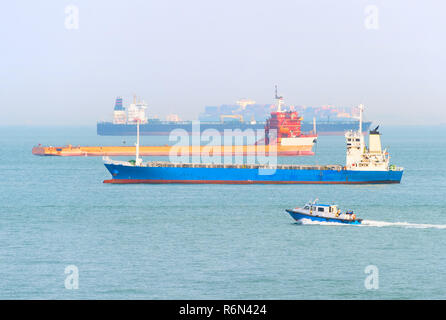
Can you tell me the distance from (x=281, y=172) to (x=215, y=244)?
124 feet

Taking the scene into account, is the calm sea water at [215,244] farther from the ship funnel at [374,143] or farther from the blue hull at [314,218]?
the ship funnel at [374,143]

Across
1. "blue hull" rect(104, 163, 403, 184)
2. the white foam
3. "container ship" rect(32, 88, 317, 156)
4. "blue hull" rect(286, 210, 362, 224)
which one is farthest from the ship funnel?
"container ship" rect(32, 88, 317, 156)

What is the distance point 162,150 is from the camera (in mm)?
143625

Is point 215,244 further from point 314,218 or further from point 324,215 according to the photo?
point 324,215

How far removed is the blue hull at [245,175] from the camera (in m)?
82.4

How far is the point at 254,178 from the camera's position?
83438 millimetres

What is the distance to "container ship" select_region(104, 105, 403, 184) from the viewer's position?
269ft

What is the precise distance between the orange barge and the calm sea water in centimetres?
6255

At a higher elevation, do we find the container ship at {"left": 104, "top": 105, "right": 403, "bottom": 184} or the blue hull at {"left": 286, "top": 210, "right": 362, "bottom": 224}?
the container ship at {"left": 104, "top": 105, "right": 403, "bottom": 184}

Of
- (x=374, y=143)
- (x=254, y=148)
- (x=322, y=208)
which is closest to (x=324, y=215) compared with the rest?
(x=322, y=208)

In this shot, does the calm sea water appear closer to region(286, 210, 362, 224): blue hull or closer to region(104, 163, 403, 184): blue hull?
region(286, 210, 362, 224): blue hull

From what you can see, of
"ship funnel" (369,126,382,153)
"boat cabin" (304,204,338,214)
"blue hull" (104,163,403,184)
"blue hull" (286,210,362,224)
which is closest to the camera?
"blue hull" (286,210,362,224)

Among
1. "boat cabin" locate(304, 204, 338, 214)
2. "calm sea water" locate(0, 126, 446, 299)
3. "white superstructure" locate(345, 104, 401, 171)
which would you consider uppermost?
"white superstructure" locate(345, 104, 401, 171)
